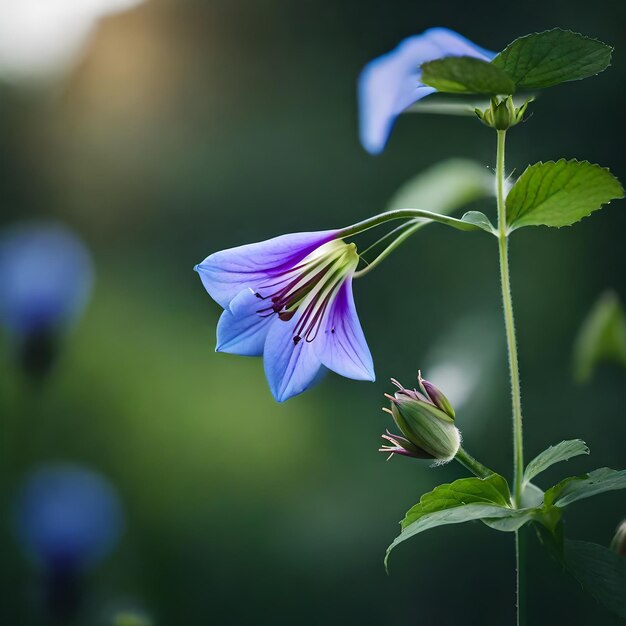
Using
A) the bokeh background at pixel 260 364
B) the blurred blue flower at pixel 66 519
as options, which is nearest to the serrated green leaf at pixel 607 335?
the bokeh background at pixel 260 364

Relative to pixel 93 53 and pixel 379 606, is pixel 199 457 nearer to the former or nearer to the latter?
pixel 379 606

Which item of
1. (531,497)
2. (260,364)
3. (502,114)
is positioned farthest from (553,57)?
(260,364)

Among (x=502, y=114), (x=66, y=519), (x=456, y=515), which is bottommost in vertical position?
→ (x=66, y=519)

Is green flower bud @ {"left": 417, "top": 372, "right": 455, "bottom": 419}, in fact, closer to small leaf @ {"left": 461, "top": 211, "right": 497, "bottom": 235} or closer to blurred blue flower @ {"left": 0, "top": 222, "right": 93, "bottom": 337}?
small leaf @ {"left": 461, "top": 211, "right": 497, "bottom": 235}

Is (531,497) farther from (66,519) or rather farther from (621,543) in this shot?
(66,519)

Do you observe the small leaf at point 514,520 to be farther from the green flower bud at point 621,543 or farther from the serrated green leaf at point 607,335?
the serrated green leaf at point 607,335

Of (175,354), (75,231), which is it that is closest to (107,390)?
(175,354)

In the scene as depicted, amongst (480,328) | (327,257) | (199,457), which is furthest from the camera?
(199,457)

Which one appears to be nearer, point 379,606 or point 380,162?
point 379,606
